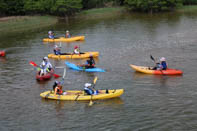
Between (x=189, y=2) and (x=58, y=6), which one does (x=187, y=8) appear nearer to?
(x=189, y=2)

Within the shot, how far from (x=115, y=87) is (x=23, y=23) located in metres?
42.4

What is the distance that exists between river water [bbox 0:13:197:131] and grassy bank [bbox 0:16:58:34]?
15887mm

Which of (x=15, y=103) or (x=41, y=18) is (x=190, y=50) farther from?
(x=41, y=18)

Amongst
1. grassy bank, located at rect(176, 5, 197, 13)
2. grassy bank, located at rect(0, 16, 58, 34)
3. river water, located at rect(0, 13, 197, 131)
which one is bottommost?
river water, located at rect(0, 13, 197, 131)

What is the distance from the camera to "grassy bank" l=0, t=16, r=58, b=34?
5838cm

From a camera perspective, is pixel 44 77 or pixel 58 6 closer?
pixel 44 77

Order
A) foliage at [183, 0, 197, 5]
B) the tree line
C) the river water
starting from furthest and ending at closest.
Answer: foliage at [183, 0, 197, 5] → the tree line → the river water

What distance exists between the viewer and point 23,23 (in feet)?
204

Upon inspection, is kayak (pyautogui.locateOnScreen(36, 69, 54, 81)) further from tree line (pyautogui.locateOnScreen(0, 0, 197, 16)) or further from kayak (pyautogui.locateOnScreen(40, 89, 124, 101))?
tree line (pyautogui.locateOnScreen(0, 0, 197, 16))

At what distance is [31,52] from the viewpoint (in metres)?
38.0

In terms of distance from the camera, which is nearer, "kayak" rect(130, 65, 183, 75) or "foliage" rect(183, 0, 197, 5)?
"kayak" rect(130, 65, 183, 75)

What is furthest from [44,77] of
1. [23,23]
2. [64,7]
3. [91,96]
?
[64,7]

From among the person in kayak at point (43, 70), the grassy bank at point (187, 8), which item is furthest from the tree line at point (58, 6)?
the person in kayak at point (43, 70)

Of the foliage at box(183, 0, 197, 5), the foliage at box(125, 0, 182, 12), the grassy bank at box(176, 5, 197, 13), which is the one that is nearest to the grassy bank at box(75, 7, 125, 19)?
the foliage at box(125, 0, 182, 12)
